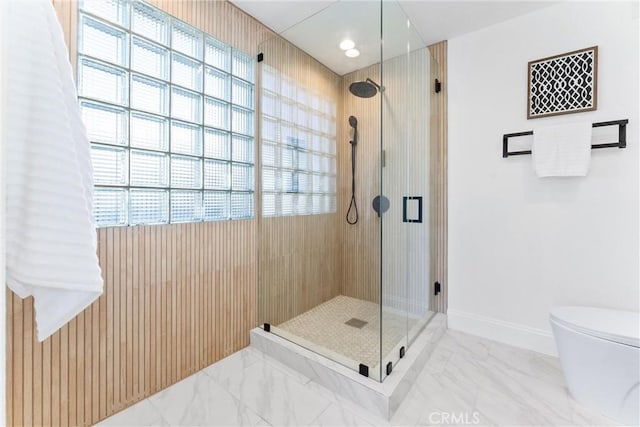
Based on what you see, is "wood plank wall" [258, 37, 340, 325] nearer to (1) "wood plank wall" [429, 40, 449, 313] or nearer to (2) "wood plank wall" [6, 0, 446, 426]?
(2) "wood plank wall" [6, 0, 446, 426]

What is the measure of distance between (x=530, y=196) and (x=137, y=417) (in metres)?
2.60

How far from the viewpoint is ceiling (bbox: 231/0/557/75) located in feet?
5.29

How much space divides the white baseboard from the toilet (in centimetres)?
46

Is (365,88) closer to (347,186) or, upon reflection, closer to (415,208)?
(347,186)

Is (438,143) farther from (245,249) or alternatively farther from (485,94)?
(245,249)

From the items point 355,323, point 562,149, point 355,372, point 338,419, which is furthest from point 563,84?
point 338,419

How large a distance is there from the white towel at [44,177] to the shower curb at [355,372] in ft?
3.67

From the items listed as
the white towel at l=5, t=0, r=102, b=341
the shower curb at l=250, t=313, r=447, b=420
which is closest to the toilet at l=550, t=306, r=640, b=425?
the shower curb at l=250, t=313, r=447, b=420

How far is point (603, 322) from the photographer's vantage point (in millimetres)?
1447

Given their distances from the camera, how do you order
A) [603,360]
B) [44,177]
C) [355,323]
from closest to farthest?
[44,177]
[603,360]
[355,323]

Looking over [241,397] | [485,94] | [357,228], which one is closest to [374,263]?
[357,228]

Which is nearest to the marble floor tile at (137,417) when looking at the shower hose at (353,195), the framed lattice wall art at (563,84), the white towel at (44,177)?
the white towel at (44,177)

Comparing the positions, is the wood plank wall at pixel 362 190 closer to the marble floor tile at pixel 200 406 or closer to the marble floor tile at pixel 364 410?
the marble floor tile at pixel 364 410

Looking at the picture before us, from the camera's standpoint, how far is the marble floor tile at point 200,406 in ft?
4.25
